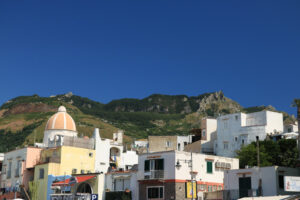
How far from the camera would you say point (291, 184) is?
3388cm

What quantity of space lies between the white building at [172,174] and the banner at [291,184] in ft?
35.4

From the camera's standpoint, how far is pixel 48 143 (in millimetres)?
66812

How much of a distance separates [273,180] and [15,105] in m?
179

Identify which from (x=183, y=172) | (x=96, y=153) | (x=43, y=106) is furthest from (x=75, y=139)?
(x=43, y=106)

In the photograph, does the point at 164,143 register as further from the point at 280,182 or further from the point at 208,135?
the point at 280,182

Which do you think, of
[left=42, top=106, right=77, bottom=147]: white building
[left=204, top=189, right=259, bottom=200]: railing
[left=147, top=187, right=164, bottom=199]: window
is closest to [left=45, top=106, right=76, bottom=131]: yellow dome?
[left=42, top=106, right=77, bottom=147]: white building

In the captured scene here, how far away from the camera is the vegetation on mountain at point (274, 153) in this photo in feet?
201

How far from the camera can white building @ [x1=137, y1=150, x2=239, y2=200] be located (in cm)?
4209

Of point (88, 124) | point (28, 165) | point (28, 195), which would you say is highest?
point (88, 124)

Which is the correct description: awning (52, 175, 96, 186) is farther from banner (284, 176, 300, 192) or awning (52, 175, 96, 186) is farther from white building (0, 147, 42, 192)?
banner (284, 176, 300, 192)

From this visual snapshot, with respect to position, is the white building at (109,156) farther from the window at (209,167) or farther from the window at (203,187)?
the window at (203,187)

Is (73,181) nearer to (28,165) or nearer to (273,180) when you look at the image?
(28,165)

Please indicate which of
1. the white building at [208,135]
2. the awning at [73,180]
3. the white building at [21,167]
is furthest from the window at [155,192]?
the white building at [208,135]

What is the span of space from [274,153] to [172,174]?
90.8ft
